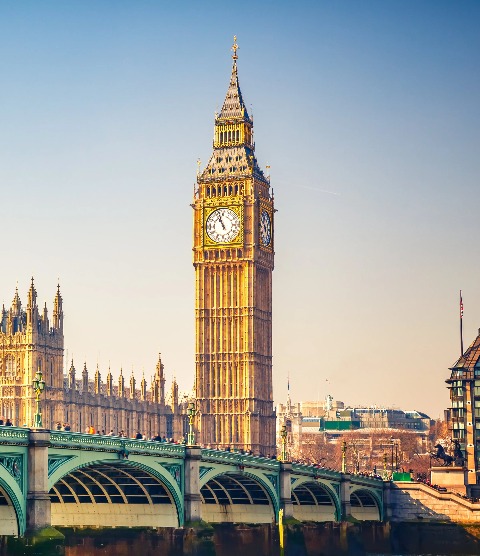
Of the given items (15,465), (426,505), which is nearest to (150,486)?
(15,465)

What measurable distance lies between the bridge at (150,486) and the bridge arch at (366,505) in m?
0.07

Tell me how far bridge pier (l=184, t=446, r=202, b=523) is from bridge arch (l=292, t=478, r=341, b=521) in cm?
2014

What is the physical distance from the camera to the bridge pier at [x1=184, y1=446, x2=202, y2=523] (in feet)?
269

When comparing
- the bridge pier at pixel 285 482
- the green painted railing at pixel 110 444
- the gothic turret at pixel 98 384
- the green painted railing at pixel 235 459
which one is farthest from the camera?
the gothic turret at pixel 98 384

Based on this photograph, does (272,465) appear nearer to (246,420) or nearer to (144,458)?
(144,458)

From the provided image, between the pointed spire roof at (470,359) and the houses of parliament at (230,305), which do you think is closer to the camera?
the pointed spire roof at (470,359)

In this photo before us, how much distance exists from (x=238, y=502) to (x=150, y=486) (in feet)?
43.3

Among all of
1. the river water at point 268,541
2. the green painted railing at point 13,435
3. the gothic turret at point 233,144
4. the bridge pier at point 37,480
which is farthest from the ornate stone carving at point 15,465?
the gothic turret at point 233,144

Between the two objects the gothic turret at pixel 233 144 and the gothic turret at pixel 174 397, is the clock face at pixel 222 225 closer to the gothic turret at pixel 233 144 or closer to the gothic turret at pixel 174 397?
the gothic turret at pixel 233 144

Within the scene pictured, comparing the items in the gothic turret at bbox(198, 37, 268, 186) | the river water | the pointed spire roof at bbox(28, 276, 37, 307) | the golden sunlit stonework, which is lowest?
the river water

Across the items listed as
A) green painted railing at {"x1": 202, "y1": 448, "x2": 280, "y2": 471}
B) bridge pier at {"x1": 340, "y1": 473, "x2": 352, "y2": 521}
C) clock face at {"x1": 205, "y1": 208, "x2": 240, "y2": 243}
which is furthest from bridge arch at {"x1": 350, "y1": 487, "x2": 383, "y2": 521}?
clock face at {"x1": 205, "y1": 208, "x2": 240, "y2": 243}

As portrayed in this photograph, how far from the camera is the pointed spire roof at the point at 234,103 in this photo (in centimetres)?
15125

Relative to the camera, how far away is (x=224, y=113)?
152 meters

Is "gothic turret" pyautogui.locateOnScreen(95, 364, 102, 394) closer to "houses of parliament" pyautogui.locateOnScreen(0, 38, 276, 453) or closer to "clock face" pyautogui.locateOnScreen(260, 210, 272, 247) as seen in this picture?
"houses of parliament" pyautogui.locateOnScreen(0, 38, 276, 453)
